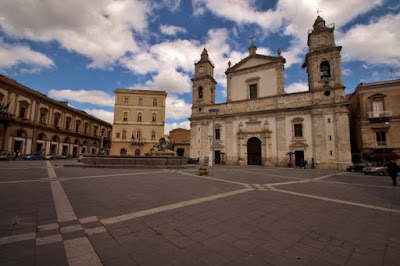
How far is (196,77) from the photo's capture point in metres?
31.9

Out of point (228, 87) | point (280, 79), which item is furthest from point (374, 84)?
point (228, 87)

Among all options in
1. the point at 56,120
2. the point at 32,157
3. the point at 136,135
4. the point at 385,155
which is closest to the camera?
the point at 385,155

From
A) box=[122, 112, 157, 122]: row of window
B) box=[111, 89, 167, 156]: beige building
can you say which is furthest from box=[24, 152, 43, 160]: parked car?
box=[122, 112, 157, 122]: row of window

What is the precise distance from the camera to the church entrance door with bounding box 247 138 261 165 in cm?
2567

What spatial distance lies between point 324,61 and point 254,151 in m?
14.6

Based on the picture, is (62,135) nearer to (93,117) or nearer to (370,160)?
(93,117)

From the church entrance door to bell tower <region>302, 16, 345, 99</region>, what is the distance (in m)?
9.60

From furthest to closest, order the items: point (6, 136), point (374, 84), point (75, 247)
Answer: point (374, 84) < point (6, 136) < point (75, 247)

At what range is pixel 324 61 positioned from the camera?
23203mm

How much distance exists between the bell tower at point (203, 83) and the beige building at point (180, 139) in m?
15.1

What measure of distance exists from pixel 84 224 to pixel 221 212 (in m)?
2.82

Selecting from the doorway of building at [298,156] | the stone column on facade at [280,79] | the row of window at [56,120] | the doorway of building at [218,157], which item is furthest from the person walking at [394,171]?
the row of window at [56,120]

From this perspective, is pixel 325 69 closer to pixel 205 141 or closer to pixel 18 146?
pixel 205 141

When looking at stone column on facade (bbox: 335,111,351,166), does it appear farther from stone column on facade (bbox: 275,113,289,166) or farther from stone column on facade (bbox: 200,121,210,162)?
stone column on facade (bbox: 200,121,210,162)
